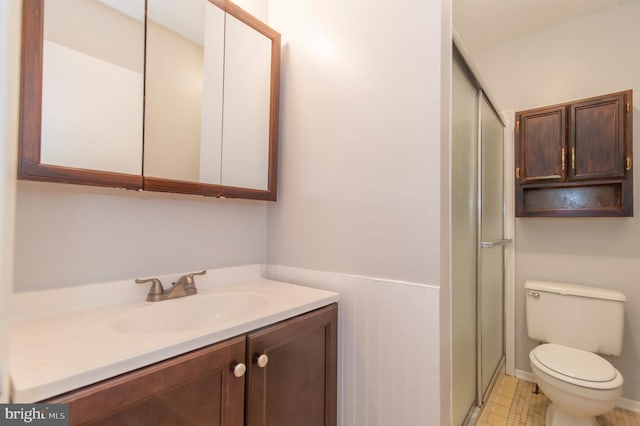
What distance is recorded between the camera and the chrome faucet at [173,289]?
1.01 meters

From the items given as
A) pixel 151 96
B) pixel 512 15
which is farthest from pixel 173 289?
pixel 512 15

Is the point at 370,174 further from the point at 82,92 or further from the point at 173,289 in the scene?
the point at 82,92

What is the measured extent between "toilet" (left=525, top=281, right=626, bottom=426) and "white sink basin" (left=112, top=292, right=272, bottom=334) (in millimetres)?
1551

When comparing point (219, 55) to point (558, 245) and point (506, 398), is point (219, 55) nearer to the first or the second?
point (558, 245)

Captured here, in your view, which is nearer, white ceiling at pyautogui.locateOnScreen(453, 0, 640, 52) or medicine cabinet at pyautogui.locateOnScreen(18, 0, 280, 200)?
medicine cabinet at pyautogui.locateOnScreen(18, 0, 280, 200)

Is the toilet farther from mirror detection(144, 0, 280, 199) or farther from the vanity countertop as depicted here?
mirror detection(144, 0, 280, 199)

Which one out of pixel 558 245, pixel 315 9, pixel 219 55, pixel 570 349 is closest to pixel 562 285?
pixel 558 245

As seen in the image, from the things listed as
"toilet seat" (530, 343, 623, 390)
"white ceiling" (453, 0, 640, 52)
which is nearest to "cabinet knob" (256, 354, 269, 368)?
"toilet seat" (530, 343, 623, 390)

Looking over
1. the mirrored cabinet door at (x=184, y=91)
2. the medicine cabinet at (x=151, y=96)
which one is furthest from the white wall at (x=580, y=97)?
the mirrored cabinet door at (x=184, y=91)

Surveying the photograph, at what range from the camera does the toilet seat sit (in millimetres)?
1343

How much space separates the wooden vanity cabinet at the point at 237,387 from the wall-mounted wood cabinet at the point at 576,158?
1.77m

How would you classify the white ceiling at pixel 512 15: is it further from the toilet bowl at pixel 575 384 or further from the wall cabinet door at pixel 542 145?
the toilet bowl at pixel 575 384

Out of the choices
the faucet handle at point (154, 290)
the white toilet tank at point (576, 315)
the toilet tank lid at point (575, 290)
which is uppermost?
the faucet handle at point (154, 290)

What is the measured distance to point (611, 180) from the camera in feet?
5.54
